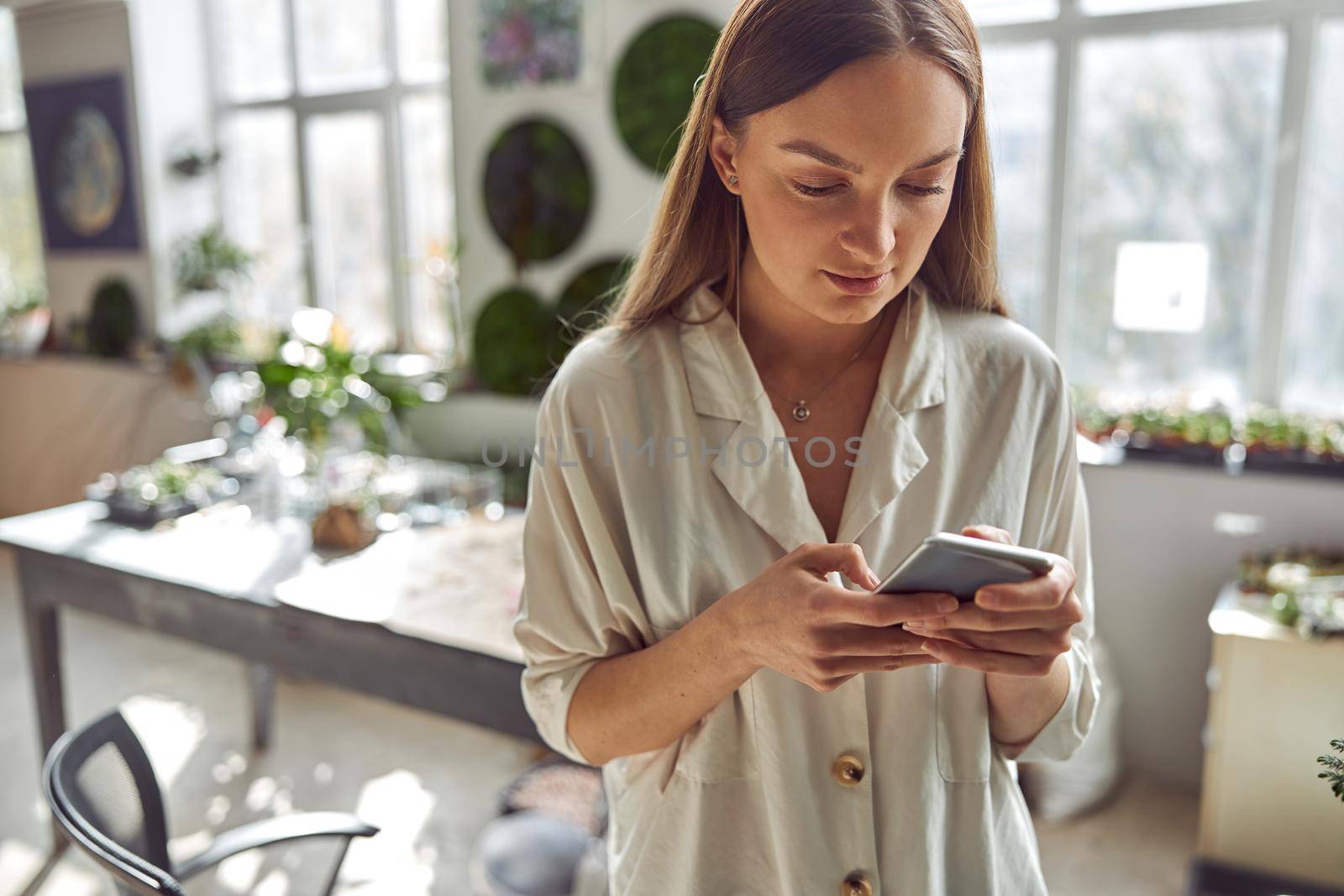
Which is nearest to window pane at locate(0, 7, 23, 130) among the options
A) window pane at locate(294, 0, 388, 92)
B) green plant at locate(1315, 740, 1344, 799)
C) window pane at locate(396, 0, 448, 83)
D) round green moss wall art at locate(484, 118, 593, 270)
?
window pane at locate(294, 0, 388, 92)

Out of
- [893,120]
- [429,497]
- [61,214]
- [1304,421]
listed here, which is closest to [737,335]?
[893,120]

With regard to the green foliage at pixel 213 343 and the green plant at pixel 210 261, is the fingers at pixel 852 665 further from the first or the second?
the green plant at pixel 210 261

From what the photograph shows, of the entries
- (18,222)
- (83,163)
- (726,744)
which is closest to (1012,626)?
(726,744)

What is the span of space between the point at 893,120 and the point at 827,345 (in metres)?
0.28

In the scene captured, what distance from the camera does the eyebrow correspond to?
0.82 m

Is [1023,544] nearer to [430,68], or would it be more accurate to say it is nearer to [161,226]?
[430,68]

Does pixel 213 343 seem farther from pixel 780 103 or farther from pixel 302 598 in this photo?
pixel 780 103

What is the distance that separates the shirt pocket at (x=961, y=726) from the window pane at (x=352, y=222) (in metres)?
4.23

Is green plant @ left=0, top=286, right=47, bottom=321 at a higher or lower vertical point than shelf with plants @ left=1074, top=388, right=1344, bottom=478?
higher

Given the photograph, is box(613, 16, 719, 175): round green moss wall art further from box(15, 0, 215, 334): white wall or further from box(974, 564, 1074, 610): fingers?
box(974, 564, 1074, 610): fingers

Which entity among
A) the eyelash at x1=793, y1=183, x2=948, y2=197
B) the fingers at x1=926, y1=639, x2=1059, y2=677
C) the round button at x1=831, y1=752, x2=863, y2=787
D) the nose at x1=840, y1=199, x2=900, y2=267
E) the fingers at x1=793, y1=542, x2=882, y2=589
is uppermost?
the eyelash at x1=793, y1=183, x2=948, y2=197

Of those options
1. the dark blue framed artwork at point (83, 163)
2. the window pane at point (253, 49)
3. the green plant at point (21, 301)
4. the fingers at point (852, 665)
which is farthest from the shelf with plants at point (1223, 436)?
the green plant at point (21, 301)

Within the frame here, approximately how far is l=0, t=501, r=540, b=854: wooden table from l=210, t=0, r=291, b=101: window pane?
10.0 feet

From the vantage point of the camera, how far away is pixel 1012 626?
0.71m
